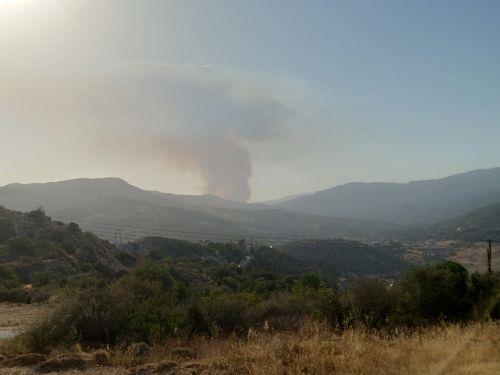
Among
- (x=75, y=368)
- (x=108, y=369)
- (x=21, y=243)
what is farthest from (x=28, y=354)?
(x=21, y=243)

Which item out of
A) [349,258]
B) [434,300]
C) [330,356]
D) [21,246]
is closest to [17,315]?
[330,356]

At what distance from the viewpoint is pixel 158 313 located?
14078 mm

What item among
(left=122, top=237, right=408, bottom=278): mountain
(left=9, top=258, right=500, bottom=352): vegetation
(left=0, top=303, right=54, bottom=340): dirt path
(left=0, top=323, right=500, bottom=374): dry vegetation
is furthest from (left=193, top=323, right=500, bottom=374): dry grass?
(left=122, top=237, right=408, bottom=278): mountain

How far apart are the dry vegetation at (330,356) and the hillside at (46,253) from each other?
27007 millimetres

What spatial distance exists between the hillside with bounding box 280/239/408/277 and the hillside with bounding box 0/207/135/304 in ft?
121

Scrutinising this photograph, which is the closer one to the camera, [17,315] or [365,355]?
[365,355]

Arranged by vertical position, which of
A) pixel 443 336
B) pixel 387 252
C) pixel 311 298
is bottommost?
pixel 387 252

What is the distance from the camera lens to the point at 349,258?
87375 millimetres

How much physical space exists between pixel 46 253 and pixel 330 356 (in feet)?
154

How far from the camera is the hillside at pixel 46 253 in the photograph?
37078 mm

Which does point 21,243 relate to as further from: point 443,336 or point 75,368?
point 443,336

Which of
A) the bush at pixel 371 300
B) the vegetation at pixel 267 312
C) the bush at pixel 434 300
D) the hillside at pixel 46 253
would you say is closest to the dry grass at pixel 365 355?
the vegetation at pixel 267 312

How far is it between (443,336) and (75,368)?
8.36 meters

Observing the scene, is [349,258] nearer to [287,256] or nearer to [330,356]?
[287,256]
